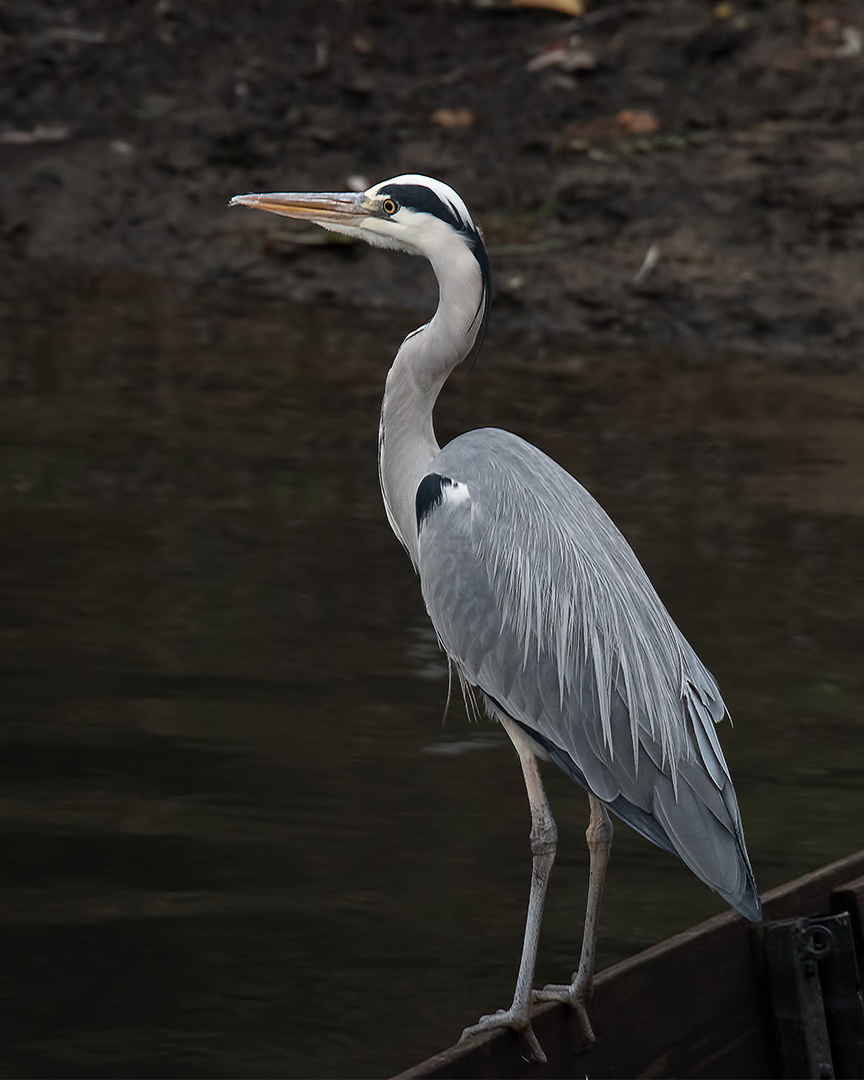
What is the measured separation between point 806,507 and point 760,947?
627 centimetres

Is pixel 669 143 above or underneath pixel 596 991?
above

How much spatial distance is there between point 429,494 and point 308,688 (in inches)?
129

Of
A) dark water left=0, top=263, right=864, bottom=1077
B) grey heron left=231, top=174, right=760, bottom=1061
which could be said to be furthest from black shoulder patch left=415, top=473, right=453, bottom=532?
dark water left=0, top=263, right=864, bottom=1077

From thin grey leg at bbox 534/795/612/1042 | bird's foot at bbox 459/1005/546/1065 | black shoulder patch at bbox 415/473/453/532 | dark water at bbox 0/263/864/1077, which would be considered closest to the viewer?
bird's foot at bbox 459/1005/546/1065

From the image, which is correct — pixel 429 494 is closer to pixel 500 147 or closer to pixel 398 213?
pixel 398 213

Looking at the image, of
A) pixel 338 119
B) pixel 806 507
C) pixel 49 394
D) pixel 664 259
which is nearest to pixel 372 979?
pixel 806 507

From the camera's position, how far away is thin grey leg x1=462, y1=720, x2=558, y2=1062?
12.7 ft

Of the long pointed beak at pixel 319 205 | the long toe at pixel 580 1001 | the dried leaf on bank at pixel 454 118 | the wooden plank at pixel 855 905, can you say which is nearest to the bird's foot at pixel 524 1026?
the long toe at pixel 580 1001

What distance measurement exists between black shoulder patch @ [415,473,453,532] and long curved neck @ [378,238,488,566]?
0.14 m

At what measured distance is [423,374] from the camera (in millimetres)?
4766

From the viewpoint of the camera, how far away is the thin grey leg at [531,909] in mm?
3857

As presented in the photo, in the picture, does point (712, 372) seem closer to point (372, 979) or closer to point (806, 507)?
point (806, 507)

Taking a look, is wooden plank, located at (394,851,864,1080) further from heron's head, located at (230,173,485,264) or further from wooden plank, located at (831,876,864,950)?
heron's head, located at (230,173,485,264)

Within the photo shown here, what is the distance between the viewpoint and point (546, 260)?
13.7 metres
